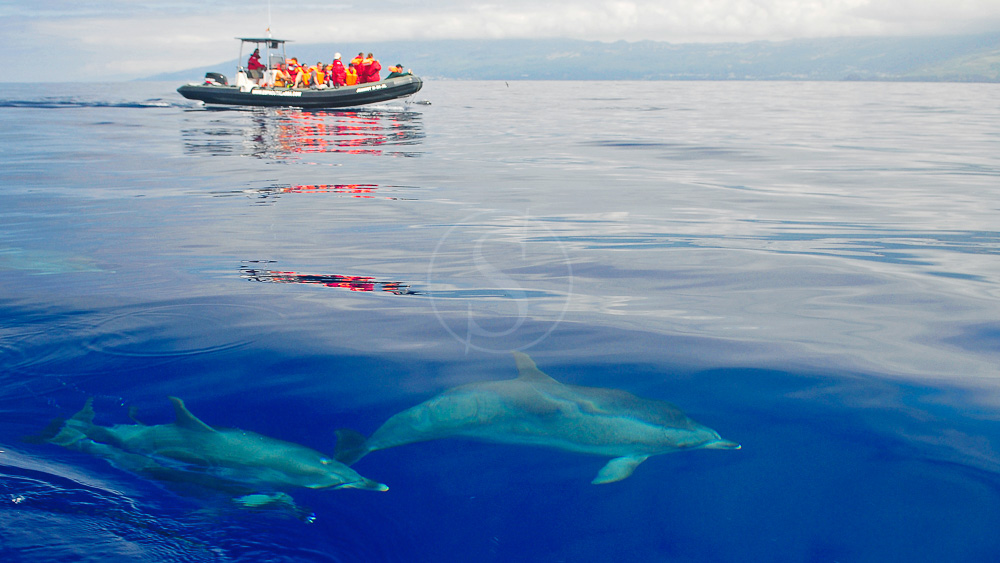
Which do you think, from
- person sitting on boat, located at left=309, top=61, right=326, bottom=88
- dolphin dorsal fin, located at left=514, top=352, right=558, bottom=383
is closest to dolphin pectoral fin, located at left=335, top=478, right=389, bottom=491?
dolphin dorsal fin, located at left=514, top=352, right=558, bottom=383

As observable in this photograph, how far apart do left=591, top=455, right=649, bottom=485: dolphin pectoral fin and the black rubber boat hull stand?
111 ft

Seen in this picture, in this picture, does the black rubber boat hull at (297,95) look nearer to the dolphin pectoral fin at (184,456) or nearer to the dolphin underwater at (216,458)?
the dolphin underwater at (216,458)

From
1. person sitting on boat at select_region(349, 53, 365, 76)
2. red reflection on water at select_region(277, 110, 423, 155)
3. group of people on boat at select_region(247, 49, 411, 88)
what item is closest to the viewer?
red reflection on water at select_region(277, 110, 423, 155)

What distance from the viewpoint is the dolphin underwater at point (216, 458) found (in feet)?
10.6

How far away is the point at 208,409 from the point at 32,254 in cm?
473

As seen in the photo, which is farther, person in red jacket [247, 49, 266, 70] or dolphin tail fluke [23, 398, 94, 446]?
person in red jacket [247, 49, 266, 70]

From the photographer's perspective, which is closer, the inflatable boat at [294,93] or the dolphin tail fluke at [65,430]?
the dolphin tail fluke at [65,430]

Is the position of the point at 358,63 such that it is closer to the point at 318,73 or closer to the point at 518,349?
the point at 318,73

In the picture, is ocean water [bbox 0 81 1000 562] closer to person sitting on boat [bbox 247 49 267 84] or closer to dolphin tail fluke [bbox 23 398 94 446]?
dolphin tail fluke [bbox 23 398 94 446]

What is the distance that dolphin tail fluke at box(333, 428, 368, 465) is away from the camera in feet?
11.5

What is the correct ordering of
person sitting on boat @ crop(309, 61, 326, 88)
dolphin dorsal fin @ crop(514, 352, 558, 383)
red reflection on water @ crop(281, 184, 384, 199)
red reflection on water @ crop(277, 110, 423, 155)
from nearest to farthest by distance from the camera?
dolphin dorsal fin @ crop(514, 352, 558, 383) → red reflection on water @ crop(281, 184, 384, 199) → red reflection on water @ crop(277, 110, 423, 155) → person sitting on boat @ crop(309, 61, 326, 88)

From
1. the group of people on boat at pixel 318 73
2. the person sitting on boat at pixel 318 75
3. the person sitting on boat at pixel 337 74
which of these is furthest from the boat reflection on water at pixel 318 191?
the person sitting on boat at pixel 337 74

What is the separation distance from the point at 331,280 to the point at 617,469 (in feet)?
12.9

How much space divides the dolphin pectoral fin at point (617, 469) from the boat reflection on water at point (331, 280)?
3.14m
